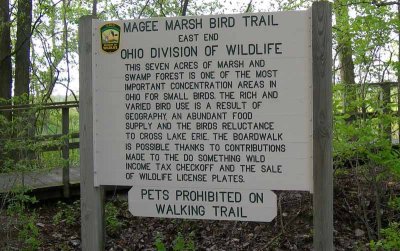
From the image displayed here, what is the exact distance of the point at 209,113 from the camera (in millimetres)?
3750

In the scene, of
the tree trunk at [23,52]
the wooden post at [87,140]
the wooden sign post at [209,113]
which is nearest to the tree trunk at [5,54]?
the tree trunk at [23,52]

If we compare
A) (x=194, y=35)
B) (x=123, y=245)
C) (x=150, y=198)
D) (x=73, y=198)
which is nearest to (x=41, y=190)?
(x=73, y=198)

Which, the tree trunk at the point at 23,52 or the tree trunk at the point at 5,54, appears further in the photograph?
the tree trunk at the point at 23,52

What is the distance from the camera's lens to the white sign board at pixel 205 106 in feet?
11.8

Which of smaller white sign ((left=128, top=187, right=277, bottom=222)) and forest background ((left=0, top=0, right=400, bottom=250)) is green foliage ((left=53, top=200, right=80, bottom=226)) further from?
smaller white sign ((left=128, top=187, right=277, bottom=222))

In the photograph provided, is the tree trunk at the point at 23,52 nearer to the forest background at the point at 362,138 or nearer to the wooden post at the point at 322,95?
the forest background at the point at 362,138

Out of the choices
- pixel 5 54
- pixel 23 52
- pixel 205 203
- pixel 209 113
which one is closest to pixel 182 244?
pixel 205 203

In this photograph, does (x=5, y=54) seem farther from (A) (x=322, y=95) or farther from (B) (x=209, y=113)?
(A) (x=322, y=95)

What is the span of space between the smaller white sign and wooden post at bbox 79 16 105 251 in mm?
375

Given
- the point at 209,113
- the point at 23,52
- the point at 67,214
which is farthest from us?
the point at 23,52

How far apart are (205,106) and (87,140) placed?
104 cm

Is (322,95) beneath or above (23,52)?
beneath

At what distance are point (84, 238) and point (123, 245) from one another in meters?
3.08

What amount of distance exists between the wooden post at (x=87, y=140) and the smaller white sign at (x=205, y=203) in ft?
1.23
